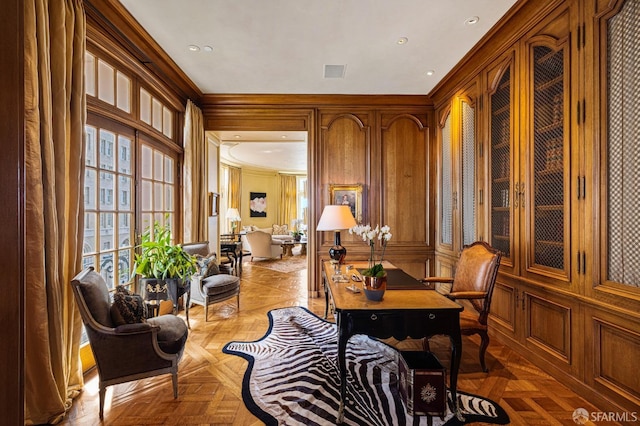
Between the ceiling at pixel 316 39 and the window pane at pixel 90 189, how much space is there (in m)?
1.49

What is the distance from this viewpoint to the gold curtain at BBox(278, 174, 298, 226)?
39.7 feet

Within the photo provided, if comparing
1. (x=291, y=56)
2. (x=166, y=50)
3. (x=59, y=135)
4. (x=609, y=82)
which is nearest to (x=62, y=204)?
(x=59, y=135)

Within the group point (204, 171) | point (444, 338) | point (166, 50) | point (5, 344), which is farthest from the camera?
point (204, 171)

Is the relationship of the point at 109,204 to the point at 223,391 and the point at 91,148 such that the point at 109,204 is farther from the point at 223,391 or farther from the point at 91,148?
the point at 223,391

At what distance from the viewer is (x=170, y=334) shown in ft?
7.04

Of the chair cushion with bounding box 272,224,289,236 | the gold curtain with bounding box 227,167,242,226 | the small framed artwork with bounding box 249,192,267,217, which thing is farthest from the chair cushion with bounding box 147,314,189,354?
the small framed artwork with bounding box 249,192,267,217

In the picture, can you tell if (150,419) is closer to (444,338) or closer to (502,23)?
(444,338)

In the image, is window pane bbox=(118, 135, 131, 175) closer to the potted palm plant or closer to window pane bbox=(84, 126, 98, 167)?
window pane bbox=(84, 126, 98, 167)

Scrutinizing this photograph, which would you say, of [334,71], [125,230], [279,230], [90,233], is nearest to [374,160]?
[334,71]

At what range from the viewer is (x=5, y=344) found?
0.85 metres

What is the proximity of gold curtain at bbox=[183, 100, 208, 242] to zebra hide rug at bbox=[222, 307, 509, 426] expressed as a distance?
205 centimetres

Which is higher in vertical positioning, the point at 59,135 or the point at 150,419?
the point at 59,135

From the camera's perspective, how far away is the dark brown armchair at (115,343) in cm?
187

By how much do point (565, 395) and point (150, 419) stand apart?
2.85m
